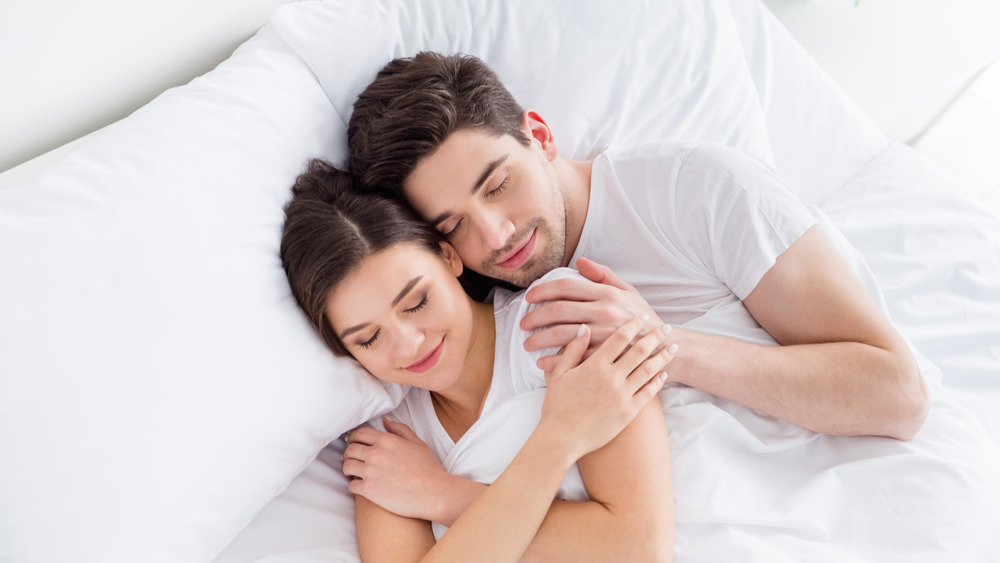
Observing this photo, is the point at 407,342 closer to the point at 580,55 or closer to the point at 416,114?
the point at 416,114

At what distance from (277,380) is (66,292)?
37 cm

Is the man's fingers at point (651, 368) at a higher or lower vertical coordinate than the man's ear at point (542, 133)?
lower

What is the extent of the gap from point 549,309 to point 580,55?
728 millimetres

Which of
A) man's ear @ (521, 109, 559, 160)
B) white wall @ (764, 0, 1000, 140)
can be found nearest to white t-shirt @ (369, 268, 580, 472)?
man's ear @ (521, 109, 559, 160)

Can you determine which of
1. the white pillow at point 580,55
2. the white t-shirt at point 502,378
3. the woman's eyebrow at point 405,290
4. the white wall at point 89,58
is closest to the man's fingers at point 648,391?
the white t-shirt at point 502,378

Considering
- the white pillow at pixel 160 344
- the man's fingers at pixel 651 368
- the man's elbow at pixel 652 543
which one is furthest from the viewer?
the man's fingers at pixel 651 368

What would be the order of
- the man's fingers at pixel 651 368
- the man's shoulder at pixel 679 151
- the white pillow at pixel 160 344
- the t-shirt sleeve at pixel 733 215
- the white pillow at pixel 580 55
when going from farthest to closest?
the white pillow at pixel 580 55 → the man's shoulder at pixel 679 151 → the t-shirt sleeve at pixel 733 215 → the man's fingers at pixel 651 368 → the white pillow at pixel 160 344

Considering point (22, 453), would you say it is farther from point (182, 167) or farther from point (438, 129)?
point (438, 129)

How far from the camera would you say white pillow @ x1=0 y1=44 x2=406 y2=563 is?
0.95m

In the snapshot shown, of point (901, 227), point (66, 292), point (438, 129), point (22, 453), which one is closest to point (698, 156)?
point (438, 129)

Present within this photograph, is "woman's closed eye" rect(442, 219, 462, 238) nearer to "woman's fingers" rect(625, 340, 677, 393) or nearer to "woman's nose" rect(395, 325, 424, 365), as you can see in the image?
"woman's nose" rect(395, 325, 424, 365)

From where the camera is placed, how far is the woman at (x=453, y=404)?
117cm

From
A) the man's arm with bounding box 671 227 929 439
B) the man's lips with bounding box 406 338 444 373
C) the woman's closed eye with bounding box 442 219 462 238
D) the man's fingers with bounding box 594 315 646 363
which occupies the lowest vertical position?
the man's arm with bounding box 671 227 929 439

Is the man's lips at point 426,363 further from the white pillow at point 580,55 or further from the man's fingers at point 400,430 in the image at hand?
the white pillow at point 580,55
